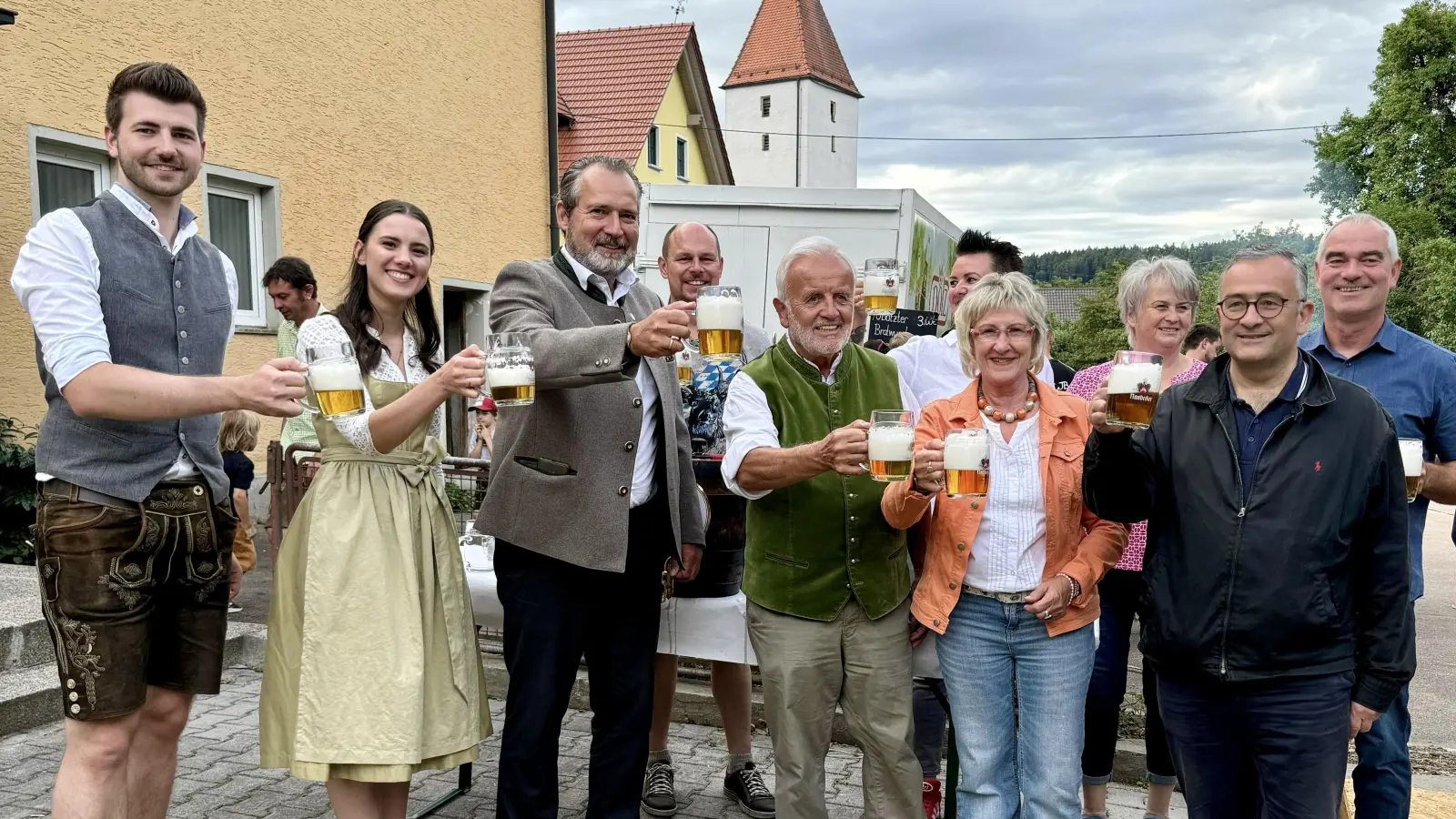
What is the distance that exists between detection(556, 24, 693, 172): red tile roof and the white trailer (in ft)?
38.8

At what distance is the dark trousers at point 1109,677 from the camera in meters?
3.55

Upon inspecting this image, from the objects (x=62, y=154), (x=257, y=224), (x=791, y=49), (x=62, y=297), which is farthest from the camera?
(x=791, y=49)

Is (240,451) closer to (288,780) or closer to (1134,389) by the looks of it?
(288,780)

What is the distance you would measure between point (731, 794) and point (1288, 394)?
8.54 ft

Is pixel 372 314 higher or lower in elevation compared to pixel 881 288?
lower

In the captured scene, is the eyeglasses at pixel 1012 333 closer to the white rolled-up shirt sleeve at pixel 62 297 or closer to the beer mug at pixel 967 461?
the beer mug at pixel 967 461

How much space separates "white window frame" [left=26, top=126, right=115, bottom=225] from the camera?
702 centimetres

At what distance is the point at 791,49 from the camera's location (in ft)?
145

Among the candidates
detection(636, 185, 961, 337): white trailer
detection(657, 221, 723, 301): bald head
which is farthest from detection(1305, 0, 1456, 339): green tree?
detection(657, 221, 723, 301): bald head

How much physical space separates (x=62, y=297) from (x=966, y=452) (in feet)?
7.33

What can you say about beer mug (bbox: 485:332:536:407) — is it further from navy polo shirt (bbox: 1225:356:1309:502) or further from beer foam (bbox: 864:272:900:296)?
beer foam (bbox: 864:272:900:296)

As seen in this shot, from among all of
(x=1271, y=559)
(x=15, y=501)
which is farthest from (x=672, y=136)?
(x=1271, y=559)

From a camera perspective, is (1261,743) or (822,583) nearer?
(1261,743)

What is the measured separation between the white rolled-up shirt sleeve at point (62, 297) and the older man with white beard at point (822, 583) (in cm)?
163
